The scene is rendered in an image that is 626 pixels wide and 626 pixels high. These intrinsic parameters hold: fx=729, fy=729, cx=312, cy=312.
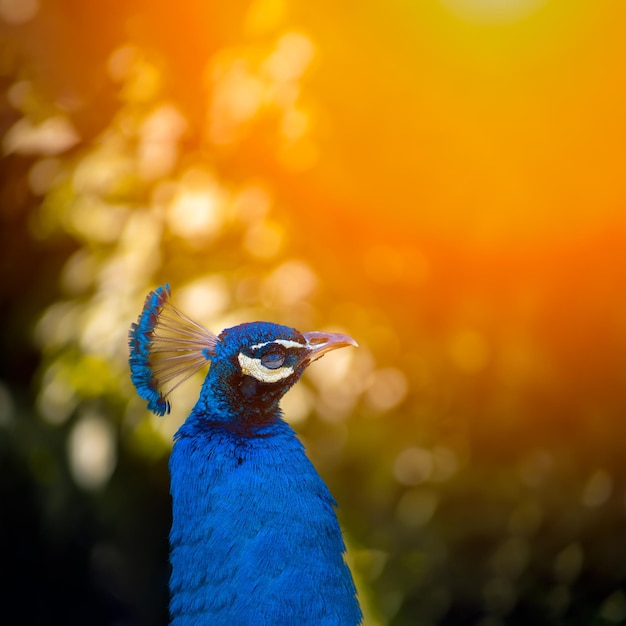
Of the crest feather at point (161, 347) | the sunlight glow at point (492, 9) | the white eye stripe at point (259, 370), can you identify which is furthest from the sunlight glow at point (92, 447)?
the sunlight glow at point (492, 9)

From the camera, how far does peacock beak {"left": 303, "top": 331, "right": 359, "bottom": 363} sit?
107 centimetres

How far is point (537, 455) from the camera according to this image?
69.4 inches

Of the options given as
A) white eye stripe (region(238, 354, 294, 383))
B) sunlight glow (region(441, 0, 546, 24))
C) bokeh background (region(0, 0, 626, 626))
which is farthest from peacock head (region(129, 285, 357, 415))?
sunlight glow (region(441, 0, 546, 24))

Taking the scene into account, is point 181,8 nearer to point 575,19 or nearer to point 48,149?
point 48,149

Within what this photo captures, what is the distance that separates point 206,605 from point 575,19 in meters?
1.38

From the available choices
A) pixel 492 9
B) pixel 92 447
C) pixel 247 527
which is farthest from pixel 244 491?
pixel 492 9

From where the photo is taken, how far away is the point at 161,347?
1098 mm

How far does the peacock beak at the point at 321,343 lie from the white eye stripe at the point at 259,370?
43 mm

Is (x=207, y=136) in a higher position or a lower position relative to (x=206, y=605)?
higher

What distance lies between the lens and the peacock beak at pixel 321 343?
1.07 meters

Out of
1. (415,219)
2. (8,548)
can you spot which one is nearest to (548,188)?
(415,219)

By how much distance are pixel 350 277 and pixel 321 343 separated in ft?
1.97

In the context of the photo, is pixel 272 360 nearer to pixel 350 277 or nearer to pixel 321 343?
pixel 321 343

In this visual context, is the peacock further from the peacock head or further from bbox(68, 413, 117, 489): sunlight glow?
bbox(68, 413, 117, 489): sunlight glow
